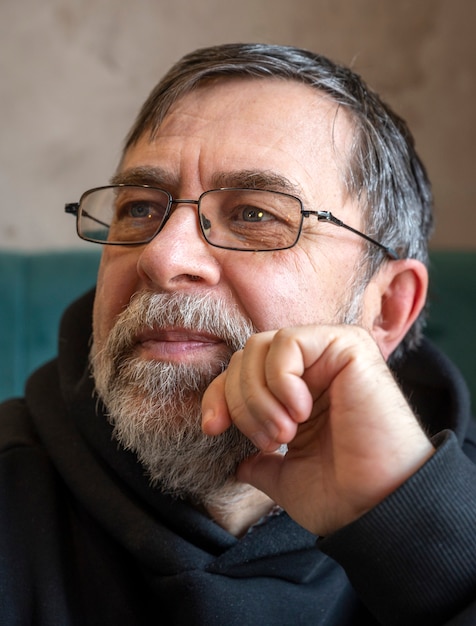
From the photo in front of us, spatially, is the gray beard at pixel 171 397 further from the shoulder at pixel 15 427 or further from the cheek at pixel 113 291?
the shoulder at pixel 15 427

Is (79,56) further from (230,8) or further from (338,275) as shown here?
(338,275)

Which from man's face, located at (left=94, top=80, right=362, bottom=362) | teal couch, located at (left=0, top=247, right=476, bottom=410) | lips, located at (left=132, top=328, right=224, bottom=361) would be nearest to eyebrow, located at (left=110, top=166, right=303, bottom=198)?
man's face, located at (left=94, top=80, right=362, bottom=362)

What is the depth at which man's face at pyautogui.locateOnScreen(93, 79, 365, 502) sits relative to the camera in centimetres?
97

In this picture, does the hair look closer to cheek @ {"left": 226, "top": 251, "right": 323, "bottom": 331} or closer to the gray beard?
cheek @ {"left": 226, "top": 251, "right": 323, "bottom": 331}

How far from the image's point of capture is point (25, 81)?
1.99 m

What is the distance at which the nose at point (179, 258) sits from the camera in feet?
3.14

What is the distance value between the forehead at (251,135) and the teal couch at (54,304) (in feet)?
1.87

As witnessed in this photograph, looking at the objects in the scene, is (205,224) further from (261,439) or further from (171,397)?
(261,439)

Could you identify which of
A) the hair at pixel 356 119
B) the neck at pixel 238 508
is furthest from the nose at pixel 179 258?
the neck at pixel 238 508

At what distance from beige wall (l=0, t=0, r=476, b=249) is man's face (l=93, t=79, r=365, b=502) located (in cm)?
92

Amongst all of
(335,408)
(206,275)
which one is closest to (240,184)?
(206,275)

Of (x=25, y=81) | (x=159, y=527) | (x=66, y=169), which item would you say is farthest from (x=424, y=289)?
(x=25, y=81)

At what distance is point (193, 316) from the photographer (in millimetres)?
950

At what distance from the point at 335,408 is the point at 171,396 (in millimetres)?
254
